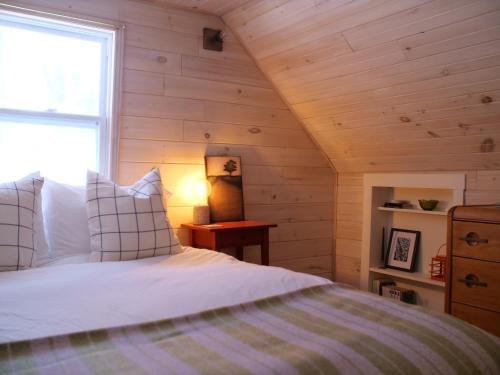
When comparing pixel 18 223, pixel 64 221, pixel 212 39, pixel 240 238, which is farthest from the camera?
pixel 212 39

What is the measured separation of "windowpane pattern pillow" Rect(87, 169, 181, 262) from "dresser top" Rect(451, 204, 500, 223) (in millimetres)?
1499

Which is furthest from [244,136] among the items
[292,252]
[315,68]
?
[292,252]

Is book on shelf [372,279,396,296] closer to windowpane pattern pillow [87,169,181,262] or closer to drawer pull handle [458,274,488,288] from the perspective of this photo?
drawer pull handle [458,274,488,288]

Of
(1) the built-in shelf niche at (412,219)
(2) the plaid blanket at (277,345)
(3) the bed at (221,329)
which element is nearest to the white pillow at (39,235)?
(3) the bed at (221,329)

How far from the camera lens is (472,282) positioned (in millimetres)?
2709

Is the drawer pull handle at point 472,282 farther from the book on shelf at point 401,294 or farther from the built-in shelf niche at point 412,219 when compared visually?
the book on shelf at point 401,294

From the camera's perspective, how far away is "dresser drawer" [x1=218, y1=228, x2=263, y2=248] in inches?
122

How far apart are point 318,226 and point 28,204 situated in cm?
229

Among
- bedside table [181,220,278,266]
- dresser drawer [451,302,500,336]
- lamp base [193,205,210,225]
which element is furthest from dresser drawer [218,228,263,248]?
dresser drawer [451,302,500,336]

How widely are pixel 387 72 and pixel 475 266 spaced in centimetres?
116

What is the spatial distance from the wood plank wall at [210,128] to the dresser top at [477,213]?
1.31m

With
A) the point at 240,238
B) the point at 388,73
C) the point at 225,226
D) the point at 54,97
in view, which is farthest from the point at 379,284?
the point at 54,97

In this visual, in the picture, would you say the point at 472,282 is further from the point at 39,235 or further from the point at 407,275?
the point at 39,235

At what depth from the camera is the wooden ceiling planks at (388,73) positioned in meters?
2.49
